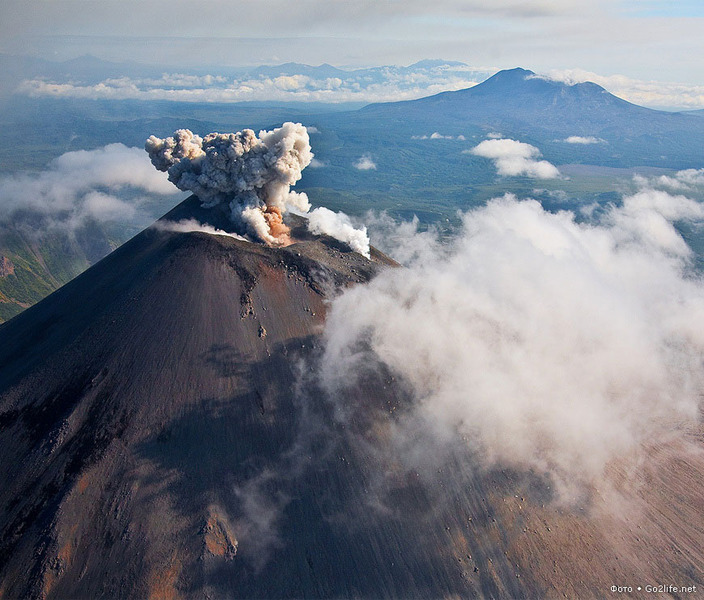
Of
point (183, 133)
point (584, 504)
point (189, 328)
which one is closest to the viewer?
point (584, 504)

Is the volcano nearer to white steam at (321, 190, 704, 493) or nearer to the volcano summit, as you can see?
the volcano summit

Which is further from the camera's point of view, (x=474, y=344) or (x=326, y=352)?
(x=474, y=344)

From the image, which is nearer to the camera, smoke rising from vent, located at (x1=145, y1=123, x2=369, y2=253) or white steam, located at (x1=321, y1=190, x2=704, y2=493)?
white steam, located at (x1=321, y1=190, x2=704, y2=493)

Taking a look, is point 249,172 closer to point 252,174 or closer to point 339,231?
point 252,174

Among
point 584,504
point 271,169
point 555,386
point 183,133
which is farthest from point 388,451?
point 183,133

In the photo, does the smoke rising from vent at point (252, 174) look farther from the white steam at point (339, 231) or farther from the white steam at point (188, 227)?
the white steam at point (188, 227)

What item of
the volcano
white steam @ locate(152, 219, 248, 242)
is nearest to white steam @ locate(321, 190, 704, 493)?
the volcano

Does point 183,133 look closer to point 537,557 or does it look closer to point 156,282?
point 156,282
